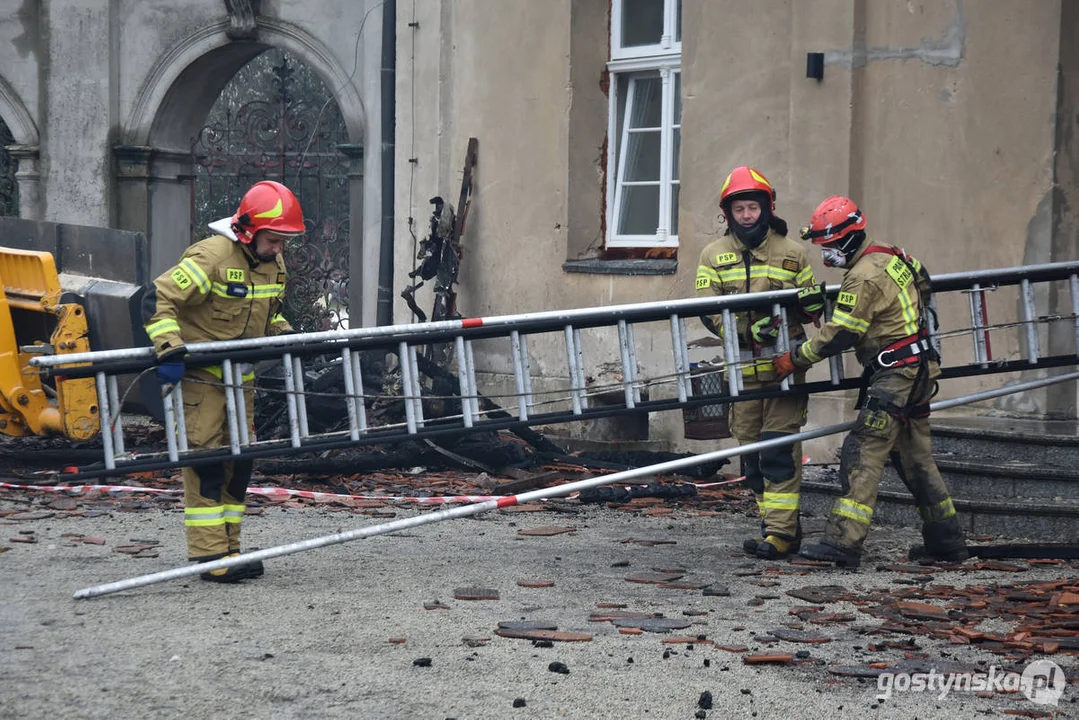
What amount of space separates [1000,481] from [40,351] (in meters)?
6.31

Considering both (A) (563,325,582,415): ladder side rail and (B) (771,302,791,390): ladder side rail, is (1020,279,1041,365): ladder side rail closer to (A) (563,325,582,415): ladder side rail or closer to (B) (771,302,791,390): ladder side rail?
(B) (771,302,791,390): ladder side rail

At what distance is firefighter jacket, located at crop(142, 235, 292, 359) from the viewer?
22.5ft

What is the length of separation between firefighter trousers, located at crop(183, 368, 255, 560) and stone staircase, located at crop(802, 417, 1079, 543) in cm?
357

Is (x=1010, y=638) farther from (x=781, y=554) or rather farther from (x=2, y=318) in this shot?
(x=2, y=318)

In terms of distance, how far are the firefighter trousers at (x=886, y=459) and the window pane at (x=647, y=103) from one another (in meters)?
4.97

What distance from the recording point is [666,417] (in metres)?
11.5

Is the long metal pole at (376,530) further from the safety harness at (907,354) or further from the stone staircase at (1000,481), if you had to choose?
the stone staircase at (1000,481)

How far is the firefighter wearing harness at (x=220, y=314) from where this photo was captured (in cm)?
694

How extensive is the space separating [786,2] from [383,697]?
701 centimetres

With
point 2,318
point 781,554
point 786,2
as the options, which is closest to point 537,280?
point 786,2

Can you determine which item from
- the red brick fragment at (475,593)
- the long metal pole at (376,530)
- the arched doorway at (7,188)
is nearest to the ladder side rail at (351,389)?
the long metal pole at (376,530)

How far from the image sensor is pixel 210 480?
709 centimetres

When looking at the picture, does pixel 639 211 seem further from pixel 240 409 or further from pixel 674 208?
pixel 240 409

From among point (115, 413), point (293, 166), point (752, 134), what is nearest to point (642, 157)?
point (752, 134)
